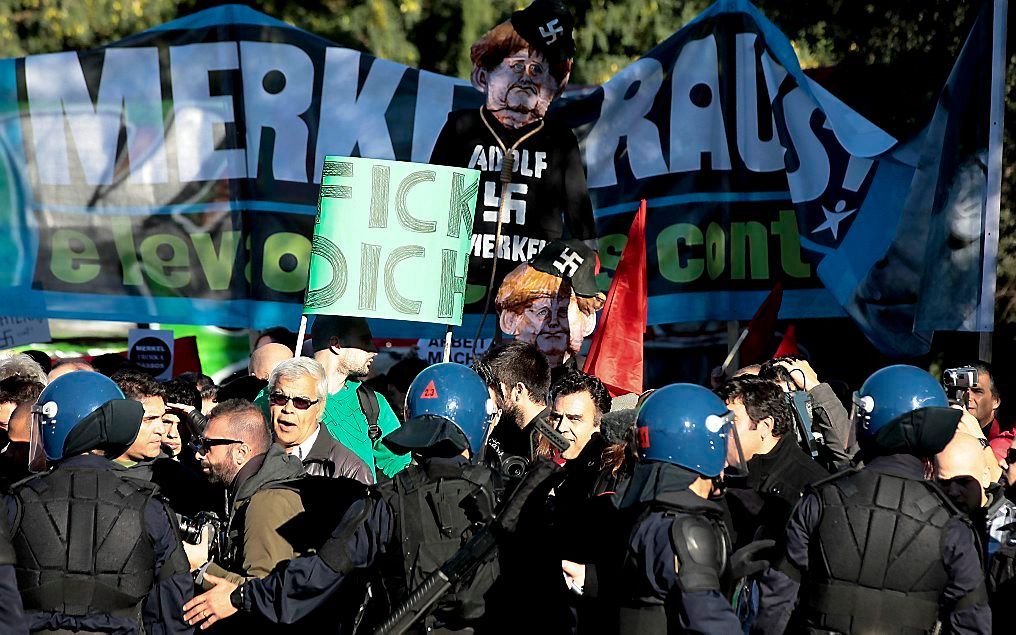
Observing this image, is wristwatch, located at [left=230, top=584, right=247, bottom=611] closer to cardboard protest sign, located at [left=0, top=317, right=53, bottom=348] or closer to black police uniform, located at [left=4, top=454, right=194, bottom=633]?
black police uniform, located at [left=4, top=454, right=194, bottom=633]

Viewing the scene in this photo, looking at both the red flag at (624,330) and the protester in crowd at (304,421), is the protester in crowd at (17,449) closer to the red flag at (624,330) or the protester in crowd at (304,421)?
the protester in crowd at (304,421)

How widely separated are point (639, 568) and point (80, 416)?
224cm

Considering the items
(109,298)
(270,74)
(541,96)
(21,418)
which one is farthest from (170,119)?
(21,418)

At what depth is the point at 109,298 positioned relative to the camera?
9.41 meters

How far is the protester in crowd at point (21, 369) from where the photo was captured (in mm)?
7125

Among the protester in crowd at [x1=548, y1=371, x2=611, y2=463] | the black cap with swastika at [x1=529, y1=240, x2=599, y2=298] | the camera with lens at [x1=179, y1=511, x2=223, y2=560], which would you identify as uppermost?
the black cap with swastika at [x1=529, y1=240, x2=599, y2=298]

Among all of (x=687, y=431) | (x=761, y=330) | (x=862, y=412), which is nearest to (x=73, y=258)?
(x=761, y=330)

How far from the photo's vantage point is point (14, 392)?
700cm

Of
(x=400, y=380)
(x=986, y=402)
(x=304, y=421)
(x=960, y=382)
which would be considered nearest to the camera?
(x=304, y=421)

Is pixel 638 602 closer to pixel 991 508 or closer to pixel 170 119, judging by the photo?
pixel 991 508

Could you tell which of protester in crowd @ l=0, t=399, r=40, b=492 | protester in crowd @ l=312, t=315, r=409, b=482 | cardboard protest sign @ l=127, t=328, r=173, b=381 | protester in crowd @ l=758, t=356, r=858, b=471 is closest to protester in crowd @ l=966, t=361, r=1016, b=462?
protester in crowd @ l=758, t=356, r=858, b=471

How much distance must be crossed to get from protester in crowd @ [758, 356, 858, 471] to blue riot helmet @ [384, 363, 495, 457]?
1.81 m

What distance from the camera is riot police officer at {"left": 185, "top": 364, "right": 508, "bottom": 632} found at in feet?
16.0

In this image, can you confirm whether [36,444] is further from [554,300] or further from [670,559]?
[554,300]
